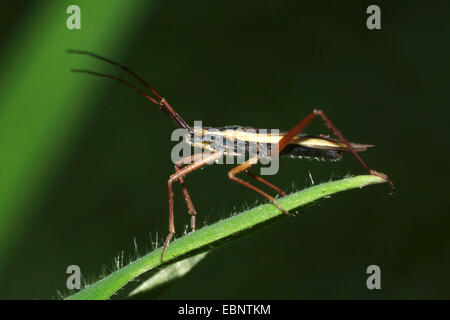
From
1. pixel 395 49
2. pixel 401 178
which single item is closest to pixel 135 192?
pixel 401 178

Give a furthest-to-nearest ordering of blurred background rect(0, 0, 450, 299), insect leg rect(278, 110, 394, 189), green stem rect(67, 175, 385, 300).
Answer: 1. blurred background rect(0, 0, 450, 299)
2. insect leg rect(278, 110, 394, 189)
3. green stem rect(67, 175, 385, 300)

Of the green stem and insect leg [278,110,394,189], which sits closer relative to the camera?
the green stem

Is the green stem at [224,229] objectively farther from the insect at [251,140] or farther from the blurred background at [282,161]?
the blurred background at [282,161]

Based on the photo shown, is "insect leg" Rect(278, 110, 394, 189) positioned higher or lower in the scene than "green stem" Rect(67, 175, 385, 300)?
higher

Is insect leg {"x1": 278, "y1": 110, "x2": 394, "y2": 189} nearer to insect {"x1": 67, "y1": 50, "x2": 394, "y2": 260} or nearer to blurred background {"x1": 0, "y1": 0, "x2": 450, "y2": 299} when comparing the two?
insect {"x1": 67, "y1": 50, "x2": 394, "y2": 260}

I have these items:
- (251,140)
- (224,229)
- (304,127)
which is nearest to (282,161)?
(251,140)

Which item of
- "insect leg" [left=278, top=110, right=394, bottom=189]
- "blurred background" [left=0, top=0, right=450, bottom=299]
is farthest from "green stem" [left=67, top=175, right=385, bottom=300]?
"blurred background" [left=0, top=0, right=450, bottom=299]

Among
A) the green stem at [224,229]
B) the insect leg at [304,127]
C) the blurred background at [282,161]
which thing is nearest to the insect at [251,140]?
the insect leg at [304,127]
